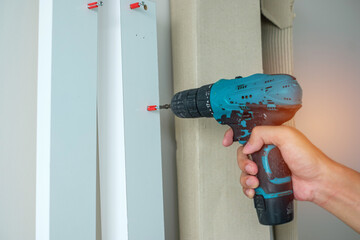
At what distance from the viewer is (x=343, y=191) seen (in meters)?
0.77

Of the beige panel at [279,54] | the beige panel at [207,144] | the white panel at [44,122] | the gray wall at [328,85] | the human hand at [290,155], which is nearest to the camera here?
the white panel at [44,122]

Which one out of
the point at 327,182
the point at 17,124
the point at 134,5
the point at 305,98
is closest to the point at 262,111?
the point at 327,182

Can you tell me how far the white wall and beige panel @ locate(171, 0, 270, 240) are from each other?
0.40 m

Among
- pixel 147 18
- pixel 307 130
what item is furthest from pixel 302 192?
pixel 307 130

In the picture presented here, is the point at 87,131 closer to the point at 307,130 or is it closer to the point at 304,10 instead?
the point at 307,130

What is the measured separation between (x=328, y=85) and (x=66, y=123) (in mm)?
1475

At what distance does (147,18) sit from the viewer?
2.68 ft

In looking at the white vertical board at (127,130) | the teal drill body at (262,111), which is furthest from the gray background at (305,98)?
the teal drill body at (262,111)

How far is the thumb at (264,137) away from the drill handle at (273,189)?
0.01 m

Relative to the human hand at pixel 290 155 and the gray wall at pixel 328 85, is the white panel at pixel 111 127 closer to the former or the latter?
the human hand at pixel 290 155

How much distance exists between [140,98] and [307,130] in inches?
42.8

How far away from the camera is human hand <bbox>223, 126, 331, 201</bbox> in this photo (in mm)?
714

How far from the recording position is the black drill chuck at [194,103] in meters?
0.73

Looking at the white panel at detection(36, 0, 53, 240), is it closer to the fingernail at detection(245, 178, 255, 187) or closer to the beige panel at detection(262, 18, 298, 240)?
the fingernail at detection(245, 178, 255, 187)
